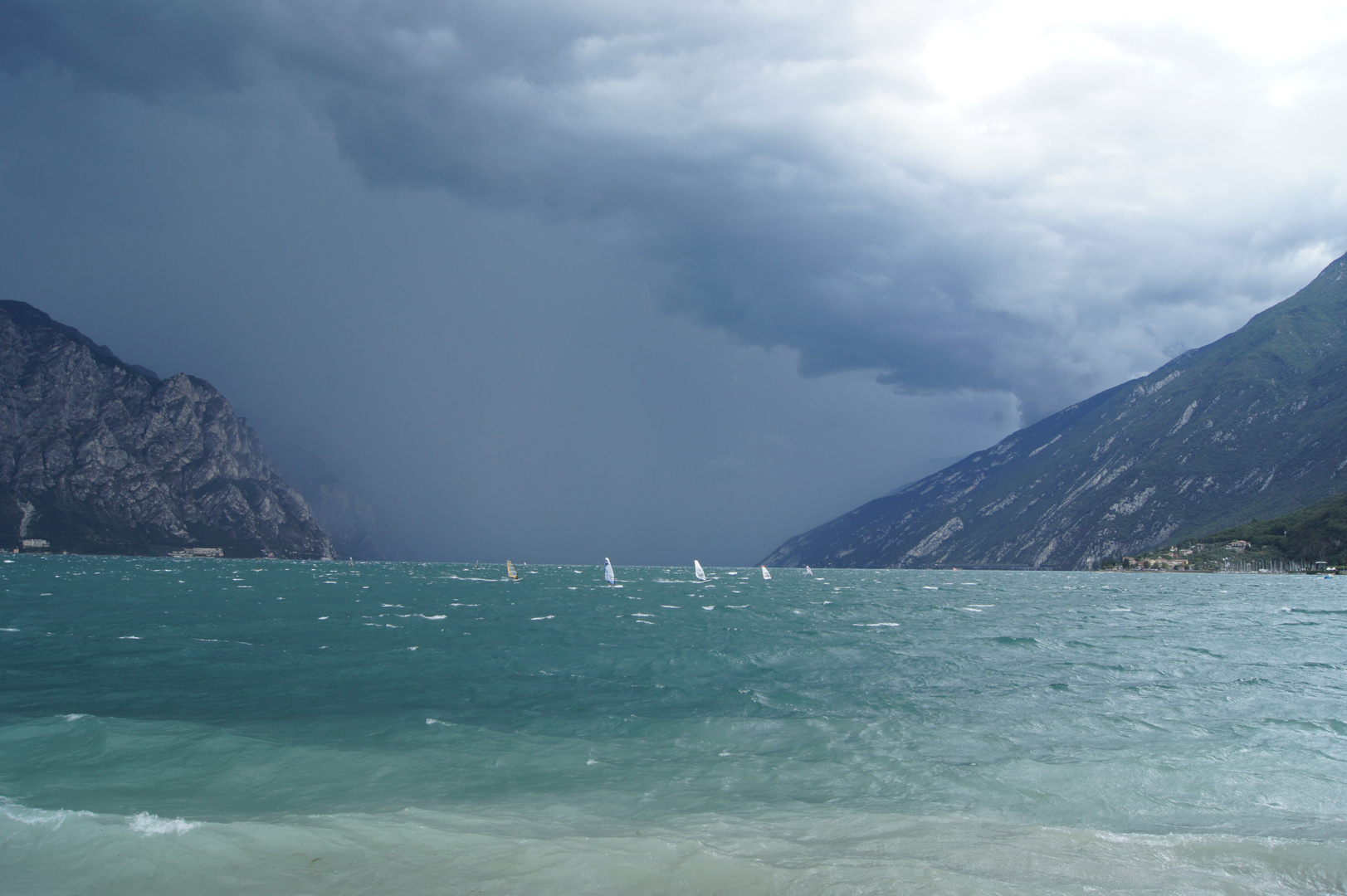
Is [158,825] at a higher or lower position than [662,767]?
higher

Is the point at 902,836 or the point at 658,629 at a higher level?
the point at 902,836

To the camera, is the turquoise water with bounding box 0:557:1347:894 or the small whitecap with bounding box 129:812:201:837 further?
the small whitecap with bounding box 129:812:201:837

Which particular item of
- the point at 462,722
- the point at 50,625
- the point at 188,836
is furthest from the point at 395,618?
the point at 188,836

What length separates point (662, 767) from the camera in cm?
2000

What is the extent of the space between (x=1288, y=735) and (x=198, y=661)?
45.5m

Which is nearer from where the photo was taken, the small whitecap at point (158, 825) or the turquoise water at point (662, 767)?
the turquoise water at point (662, 767)

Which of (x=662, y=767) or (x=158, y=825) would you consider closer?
(x=158, y=825)

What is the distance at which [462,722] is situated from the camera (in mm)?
24594

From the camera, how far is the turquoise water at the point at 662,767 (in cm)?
1231

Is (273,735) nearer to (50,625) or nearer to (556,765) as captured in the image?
(556,765)

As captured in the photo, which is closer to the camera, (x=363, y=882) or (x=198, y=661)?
(x=363, y=882)

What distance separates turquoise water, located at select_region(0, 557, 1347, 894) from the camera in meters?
12.3

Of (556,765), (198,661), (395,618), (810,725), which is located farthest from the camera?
(395,618)

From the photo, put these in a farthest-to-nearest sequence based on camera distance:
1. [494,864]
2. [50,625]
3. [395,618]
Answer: [395,618], [50,625], [494,864]
